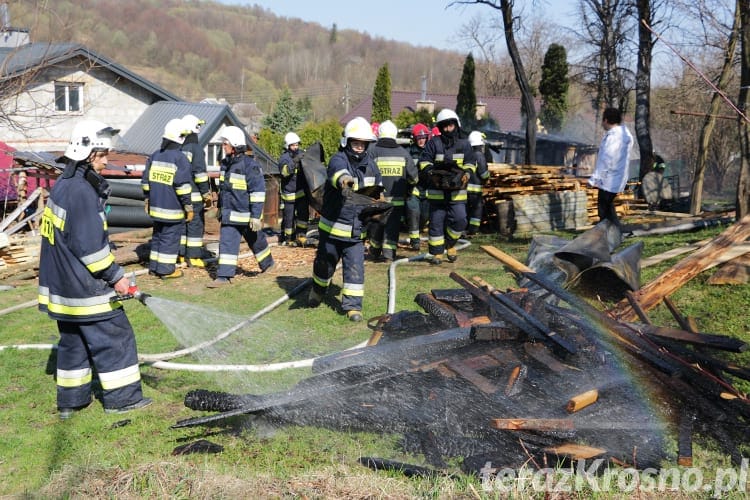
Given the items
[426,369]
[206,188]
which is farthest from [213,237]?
[426,369]

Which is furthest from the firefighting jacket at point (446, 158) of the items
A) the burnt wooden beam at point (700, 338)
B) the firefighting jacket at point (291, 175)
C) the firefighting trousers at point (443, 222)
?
the burnt wooden beam at point (700, 338)

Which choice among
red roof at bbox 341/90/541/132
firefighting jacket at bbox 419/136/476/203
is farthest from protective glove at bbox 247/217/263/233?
red roof at bbox 341/90/541/132

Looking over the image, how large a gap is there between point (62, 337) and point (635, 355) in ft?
13.9

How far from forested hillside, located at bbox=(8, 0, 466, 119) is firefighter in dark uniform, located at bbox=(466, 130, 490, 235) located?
63.0 m

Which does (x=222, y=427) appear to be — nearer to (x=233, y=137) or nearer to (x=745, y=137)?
(x=233, y=137)

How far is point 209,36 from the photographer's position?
430 feet

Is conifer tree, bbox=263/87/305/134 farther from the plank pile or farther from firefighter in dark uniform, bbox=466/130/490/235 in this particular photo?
firefighter in dark uniform, bbox=466/130/490/235

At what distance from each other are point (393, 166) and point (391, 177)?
18 cm

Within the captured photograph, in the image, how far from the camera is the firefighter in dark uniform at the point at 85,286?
4.82 metres

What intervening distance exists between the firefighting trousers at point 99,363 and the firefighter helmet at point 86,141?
3.93 ft

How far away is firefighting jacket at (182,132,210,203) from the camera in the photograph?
9.85m

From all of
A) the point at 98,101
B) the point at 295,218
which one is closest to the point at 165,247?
the point at 295,218

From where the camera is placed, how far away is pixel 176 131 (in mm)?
9320

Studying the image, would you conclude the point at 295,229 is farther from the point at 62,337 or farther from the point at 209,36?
the point at 209,36
